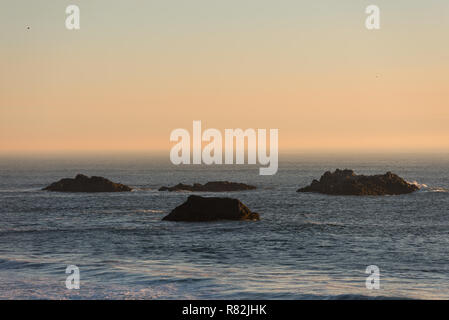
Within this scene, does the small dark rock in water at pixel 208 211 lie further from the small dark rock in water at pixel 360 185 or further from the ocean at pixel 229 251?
the small dark rock in water at pixel 360 185

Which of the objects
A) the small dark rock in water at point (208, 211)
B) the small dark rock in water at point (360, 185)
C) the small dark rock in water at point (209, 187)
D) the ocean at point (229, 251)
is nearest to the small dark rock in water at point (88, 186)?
the small dark rock in water at point (209, 187)

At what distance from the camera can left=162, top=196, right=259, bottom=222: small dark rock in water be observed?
6556 cm

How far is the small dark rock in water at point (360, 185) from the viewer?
10131 centimetres

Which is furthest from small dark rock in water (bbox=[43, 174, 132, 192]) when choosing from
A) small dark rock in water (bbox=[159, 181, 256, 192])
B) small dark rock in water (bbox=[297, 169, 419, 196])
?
small dark rock in water (bbox=[297, 169, 419, 196])

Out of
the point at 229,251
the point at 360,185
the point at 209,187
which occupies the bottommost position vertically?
the point at 229,251

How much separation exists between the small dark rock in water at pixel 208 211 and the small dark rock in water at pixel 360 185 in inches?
1532

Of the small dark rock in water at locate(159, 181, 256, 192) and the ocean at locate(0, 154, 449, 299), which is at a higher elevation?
the small dark rock in water at locate(159, 181, 256, 192)

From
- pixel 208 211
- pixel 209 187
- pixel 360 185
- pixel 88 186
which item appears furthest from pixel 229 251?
pixel 88 186

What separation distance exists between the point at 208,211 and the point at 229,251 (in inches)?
767

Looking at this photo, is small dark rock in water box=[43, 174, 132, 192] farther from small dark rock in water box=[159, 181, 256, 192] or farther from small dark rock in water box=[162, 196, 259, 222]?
small dark rock in water box=[162, 196, 259, 222]

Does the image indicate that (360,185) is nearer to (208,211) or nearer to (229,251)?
(208,211)

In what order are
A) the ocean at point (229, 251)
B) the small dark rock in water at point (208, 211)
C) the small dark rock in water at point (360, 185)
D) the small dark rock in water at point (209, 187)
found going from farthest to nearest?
the small dark rock in water at point (209, 187) < the small dark rock in water at point (360, 185) < the small dark rock in water at point (208, 211) < the ocean at point (229, 251)

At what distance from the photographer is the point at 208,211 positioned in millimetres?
65688

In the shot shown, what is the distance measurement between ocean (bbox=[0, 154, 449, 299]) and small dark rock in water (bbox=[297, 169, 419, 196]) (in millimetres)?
12769
